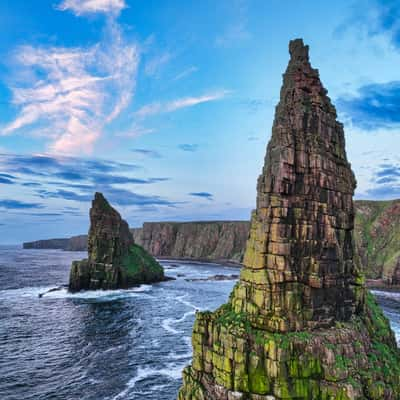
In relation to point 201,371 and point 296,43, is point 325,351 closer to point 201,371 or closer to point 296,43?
point 201,371

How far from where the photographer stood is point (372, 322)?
40.7 meters

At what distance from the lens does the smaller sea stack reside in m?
115

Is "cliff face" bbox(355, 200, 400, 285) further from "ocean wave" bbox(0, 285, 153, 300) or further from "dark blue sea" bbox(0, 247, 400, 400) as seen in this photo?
"ocean wave" bbox(0, 285, 153, 300)

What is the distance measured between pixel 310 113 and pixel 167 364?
39.4 meters

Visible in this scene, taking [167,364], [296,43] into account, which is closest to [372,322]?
[167,364]

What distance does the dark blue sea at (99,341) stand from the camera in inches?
1746

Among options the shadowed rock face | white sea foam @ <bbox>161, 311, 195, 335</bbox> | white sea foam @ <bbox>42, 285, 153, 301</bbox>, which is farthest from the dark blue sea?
the shadowed rock face

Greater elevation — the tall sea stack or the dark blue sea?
the tall sea stack

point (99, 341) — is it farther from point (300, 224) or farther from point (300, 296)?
point (300, 224)

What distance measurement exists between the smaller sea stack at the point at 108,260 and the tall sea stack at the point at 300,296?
8728cm

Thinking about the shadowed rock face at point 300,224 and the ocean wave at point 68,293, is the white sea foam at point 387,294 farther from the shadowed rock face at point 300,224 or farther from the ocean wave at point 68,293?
the shadowed rock face at point 300,224

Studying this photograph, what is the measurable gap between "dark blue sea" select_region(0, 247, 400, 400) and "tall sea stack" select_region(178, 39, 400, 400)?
48.7ft

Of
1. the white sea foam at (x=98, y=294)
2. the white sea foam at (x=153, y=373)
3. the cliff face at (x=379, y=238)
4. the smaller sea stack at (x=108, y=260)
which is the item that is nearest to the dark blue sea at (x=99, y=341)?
the white sea foam at (x=153, y=373)

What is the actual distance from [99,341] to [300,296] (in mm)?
42365
